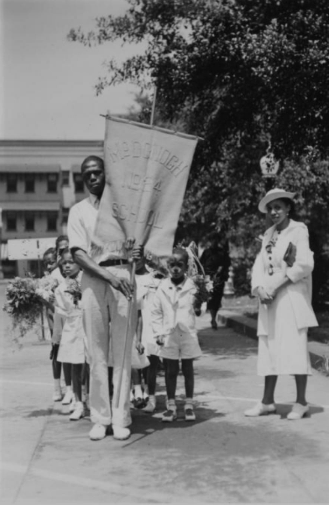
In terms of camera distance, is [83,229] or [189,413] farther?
[189,413]

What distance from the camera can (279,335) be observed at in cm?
726

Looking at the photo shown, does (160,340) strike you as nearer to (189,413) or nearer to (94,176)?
(189,413)

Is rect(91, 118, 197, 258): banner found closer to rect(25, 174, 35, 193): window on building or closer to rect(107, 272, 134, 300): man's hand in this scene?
rect(107, 272, 134, 300): man's hand

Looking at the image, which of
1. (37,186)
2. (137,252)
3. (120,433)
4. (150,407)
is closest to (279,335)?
(150,407)

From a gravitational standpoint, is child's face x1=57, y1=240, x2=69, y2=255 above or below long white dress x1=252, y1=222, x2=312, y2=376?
above

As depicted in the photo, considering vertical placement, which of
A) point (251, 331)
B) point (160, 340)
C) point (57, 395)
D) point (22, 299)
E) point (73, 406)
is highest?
point (22, 299)

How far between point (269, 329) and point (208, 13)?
5534 mm

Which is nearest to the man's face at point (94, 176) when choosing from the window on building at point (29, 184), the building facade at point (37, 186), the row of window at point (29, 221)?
the building facade at point (37, 186)

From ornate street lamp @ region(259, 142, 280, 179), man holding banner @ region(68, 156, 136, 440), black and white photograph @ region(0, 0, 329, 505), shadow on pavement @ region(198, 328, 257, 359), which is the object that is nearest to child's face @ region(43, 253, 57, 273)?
black and white photograph @ region(0, 0, 329, 505)

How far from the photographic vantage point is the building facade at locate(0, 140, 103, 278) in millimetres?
72938

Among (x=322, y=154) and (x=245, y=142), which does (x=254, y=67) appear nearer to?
(x=322, y=154)

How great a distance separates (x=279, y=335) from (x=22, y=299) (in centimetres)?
274

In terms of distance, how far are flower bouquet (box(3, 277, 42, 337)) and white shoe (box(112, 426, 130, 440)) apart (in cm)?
231

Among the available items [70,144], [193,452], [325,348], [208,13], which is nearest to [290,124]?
[208,13]
